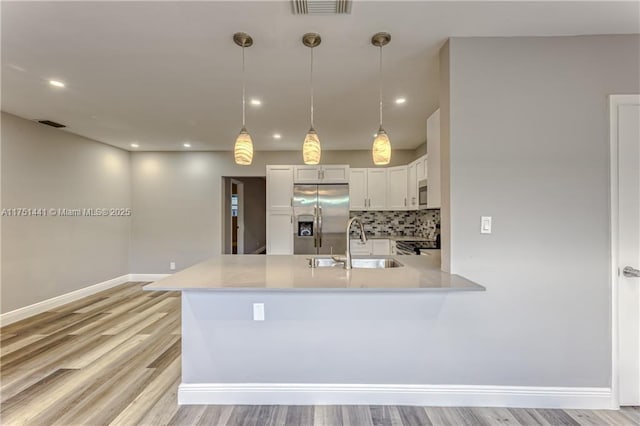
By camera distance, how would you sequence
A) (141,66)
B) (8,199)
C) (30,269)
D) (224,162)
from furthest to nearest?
(224,162)
(30,269)
(8,199)
(141,66)

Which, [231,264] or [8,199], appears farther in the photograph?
[8,199]

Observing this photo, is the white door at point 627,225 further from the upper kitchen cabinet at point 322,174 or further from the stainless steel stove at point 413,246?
the upper kitchen cabinet at point 322,174

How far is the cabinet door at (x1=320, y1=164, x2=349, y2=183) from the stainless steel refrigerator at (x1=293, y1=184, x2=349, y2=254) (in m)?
0.10

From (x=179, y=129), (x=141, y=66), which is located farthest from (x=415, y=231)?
(x=141, y=66)

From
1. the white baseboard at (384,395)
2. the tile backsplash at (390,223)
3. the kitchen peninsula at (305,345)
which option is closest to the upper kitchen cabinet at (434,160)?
the kitchen peninsula at (305,345)

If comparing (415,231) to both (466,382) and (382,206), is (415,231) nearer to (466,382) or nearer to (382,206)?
(382,206)

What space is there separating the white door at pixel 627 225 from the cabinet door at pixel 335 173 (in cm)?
338

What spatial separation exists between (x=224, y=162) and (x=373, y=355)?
4.55 meters

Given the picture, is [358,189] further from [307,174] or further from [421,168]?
[421,168]

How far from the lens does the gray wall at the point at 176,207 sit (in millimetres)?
5512

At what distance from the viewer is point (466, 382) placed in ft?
6.45

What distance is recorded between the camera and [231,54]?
219cm

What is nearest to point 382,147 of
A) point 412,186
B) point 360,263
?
point 360,263

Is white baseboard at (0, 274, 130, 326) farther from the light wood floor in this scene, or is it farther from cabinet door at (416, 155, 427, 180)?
cabinet door at (416, 155, 427, 180)
